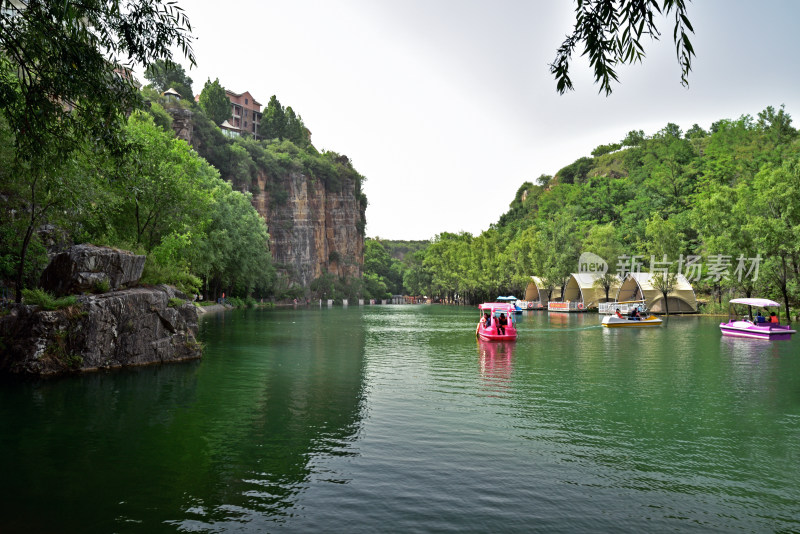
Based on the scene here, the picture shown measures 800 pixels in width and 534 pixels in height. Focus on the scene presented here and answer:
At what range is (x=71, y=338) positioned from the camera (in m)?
18.6

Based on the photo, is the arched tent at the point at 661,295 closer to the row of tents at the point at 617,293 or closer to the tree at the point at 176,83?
the row of tents at the point at 617,293

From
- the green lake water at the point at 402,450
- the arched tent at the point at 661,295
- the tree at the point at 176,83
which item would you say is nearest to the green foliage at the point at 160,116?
the tree at the point at 176,83

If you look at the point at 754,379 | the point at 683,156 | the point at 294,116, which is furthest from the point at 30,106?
the point at 294,116

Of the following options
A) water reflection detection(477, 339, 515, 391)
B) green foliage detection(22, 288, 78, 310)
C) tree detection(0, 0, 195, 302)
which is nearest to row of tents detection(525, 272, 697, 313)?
water reflection detection(477, 339, 515, 391)

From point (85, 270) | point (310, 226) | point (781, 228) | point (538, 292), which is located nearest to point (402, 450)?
point (85, 270)

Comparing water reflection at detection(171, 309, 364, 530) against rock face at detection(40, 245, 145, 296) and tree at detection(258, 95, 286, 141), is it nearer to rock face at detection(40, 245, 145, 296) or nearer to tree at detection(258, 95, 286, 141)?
rock face at detection(40, 245, 145, 296)

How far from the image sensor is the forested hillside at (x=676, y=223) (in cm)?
4725

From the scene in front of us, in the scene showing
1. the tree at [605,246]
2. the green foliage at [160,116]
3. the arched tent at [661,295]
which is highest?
the green foliage at [160,116]

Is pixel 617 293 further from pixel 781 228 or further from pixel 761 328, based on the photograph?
pixel 761 328

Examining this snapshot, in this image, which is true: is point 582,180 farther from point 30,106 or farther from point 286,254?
point 30,106

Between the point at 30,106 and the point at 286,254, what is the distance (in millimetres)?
109144

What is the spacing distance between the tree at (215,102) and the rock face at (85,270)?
371 feet

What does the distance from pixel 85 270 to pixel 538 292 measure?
79.6 meters

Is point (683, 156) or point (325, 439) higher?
point (683, 156)
